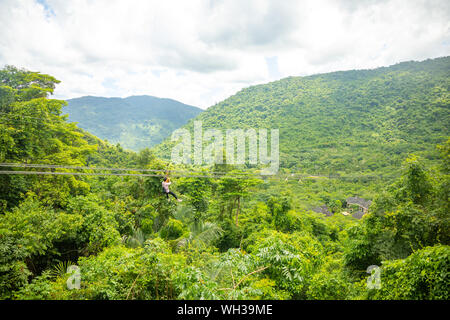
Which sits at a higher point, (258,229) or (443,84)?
(443,84)

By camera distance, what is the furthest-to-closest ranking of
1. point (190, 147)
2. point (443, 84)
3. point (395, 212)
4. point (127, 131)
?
1. point (127, 131)
2. point (443, 84)
3. point (190, 147)
4. point (395, 212)

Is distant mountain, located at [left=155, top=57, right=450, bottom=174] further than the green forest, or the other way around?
distant mountain, located at [left=155, top=57, right=450, bottom=174]

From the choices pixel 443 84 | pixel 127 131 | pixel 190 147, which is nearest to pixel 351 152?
Answer: pixel 190 147

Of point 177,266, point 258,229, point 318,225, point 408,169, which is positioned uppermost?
point 408,169

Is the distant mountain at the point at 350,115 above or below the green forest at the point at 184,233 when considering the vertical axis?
above

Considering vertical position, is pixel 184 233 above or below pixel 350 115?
below

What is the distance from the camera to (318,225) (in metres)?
20.7

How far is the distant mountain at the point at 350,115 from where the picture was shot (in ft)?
234

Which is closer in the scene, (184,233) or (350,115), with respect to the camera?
(184,233)

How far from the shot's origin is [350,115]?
10344 centimetres

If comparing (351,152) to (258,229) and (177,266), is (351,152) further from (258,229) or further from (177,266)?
(177,266)

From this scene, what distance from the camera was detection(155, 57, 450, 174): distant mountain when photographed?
234ft

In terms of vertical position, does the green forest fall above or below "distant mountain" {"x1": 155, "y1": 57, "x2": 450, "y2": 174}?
below

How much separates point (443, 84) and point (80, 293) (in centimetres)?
14325
